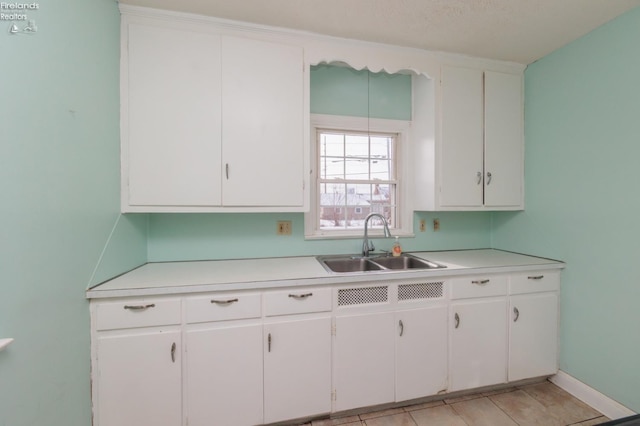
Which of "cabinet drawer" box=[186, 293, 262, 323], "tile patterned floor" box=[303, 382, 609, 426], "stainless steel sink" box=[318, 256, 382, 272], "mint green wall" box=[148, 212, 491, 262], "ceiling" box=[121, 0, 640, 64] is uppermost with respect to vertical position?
"ceiling" box=[121, 0, 640, 64]

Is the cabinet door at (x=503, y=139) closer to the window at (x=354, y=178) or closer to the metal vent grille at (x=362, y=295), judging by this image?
the window at (x=354, y=178)

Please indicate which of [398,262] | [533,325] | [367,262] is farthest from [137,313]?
[533,325]

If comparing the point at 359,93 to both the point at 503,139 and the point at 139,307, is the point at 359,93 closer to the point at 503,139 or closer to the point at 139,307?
the point at 503,139

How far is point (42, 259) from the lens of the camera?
107cm

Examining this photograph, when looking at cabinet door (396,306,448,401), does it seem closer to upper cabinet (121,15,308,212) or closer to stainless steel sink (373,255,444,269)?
stainless steel sink (373,255,444,269)

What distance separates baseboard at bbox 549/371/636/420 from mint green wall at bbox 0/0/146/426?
3.04 metres

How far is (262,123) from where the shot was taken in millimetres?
1813

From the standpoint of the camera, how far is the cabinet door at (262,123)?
5.79 ft

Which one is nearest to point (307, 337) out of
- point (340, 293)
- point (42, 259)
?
point (340, 293)

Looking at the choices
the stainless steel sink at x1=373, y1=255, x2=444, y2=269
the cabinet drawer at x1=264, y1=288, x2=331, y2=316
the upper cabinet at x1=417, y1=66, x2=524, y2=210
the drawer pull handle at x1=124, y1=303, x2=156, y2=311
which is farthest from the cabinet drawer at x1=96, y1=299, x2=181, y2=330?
the upper cabinet at x1=417, y1=66, x2=524, y2=210

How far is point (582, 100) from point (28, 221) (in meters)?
3.20

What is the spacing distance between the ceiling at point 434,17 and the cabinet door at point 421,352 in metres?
1.90

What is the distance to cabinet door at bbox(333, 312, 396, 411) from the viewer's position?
5.43ft

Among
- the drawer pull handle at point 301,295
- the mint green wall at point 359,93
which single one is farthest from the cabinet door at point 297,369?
the mint green wall at point 359,93
